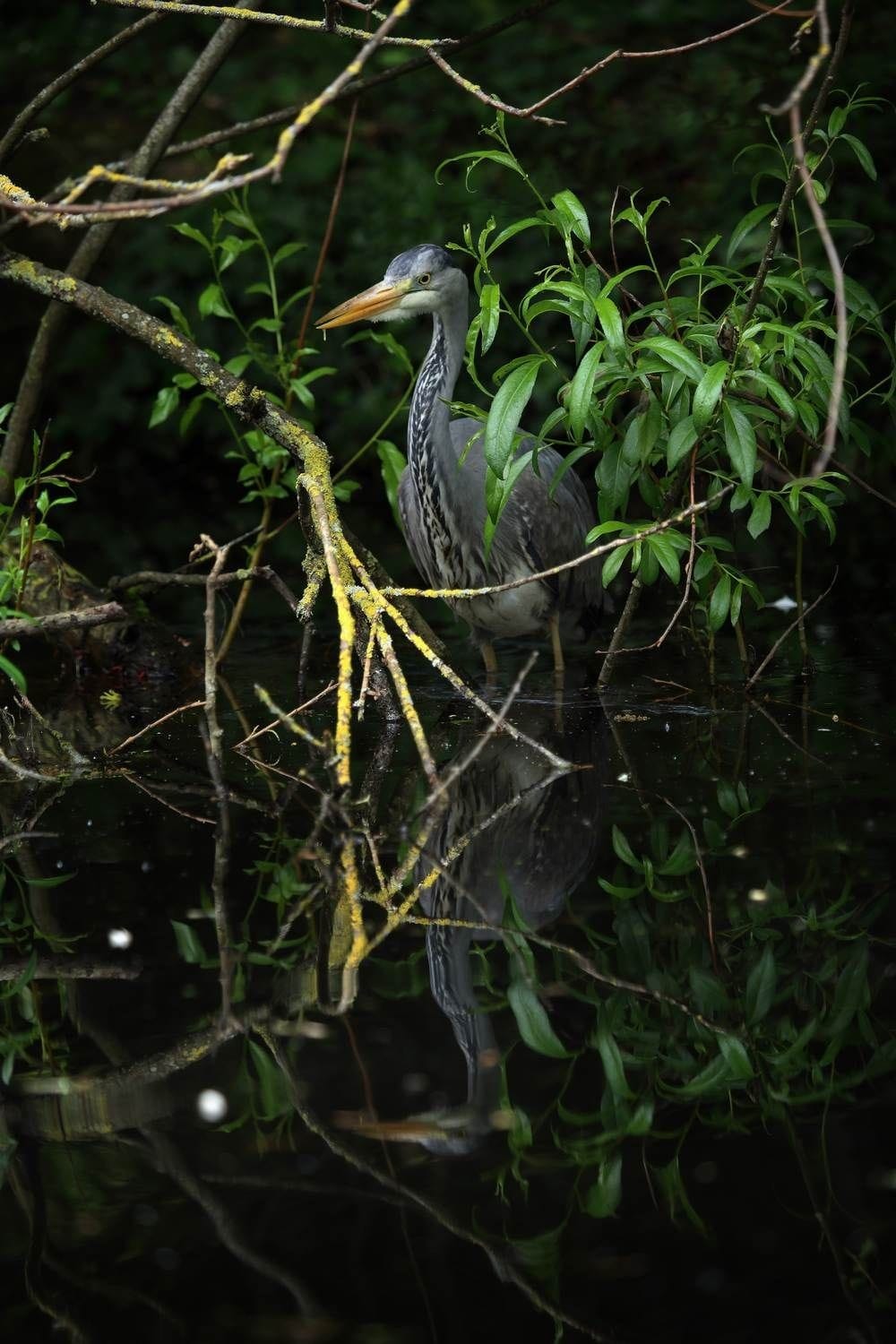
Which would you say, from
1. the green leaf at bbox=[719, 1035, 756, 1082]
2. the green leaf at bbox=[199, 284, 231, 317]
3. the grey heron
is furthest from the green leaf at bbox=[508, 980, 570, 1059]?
the green leaf at bbox=[199, 284, 231, 317]

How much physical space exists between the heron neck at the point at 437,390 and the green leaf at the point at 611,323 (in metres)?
1.17

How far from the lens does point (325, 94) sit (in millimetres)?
2008

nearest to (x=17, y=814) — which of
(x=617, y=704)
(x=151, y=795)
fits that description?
(x=151, y=795)

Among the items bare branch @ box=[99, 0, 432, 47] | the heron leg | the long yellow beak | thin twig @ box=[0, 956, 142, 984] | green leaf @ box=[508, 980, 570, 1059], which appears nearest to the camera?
green leaf @ box=[508, 980, 570, 1059]

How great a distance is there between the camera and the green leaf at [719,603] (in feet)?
12.4

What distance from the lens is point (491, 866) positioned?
2.94 meters

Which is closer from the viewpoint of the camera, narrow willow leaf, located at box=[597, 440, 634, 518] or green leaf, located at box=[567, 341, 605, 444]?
green leaf, located at box=[567, 341, 605, 444]

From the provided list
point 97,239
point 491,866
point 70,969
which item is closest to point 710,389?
point 491,866

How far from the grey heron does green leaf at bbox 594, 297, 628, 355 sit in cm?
101

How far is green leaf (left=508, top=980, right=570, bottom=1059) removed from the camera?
2.22 metres

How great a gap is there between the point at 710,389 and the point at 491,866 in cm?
106

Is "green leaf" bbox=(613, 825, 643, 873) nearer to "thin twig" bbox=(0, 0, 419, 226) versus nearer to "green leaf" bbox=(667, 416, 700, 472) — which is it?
"green leaf" bbox=(667, 416, 700, 472)

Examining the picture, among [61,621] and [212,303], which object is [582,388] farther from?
[212,303]

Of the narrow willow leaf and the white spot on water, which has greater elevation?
the white spot on water
